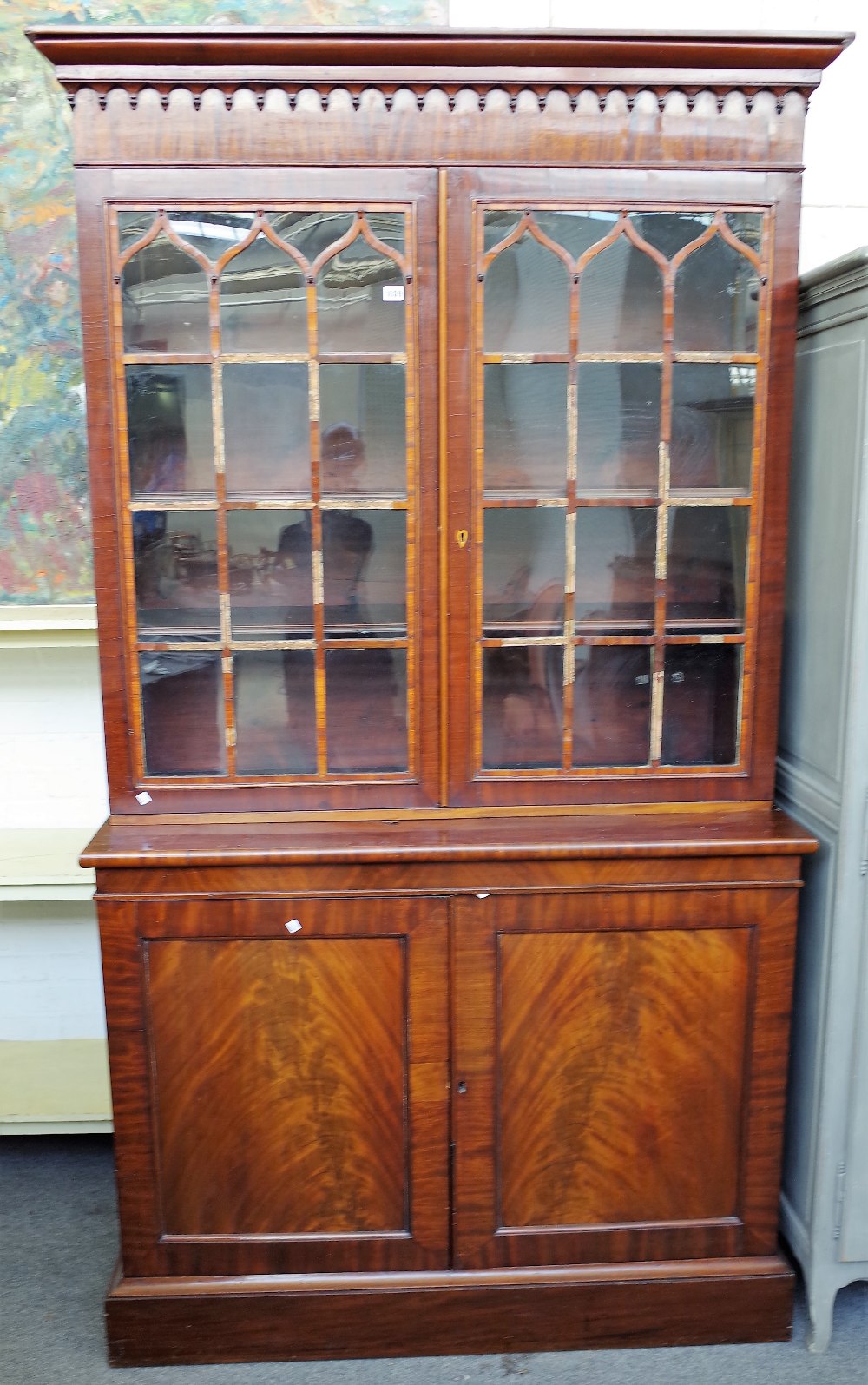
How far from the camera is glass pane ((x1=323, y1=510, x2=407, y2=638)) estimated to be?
184 cm

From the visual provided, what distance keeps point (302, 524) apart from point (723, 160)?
0.97 metres

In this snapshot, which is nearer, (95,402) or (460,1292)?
(95,402)

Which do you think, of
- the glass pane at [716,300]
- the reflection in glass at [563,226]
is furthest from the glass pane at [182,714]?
the glass pane at [716,300]

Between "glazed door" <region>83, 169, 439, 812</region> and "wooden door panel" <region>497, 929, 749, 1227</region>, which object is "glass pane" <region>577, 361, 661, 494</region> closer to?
"glazed door" <region>83, 169, 439, 812</region>

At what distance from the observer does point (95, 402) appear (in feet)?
5.80

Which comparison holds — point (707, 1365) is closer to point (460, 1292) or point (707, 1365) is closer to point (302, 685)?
point (460, 1292)

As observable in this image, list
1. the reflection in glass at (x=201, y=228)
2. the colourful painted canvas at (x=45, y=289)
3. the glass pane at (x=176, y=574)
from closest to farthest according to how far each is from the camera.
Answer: the reflection in glass at (x=201, y=228)
the glass pane at (x=176, y=574)
the colourful painted canvas at (x=45, y=289)

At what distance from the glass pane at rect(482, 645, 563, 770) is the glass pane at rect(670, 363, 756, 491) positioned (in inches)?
16.5

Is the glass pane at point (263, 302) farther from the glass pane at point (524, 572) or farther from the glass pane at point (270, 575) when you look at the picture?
the glass pane at point (524, 572)

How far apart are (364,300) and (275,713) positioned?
2.49ft

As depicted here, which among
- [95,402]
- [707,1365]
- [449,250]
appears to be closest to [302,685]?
[95,402]

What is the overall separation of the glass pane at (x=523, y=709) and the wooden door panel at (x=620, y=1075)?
33 cm

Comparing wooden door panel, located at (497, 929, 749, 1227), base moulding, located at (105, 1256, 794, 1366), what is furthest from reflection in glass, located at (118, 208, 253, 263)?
base moulding, located at (105, 1256, 794, 1366)

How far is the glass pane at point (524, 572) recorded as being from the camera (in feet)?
6.10
